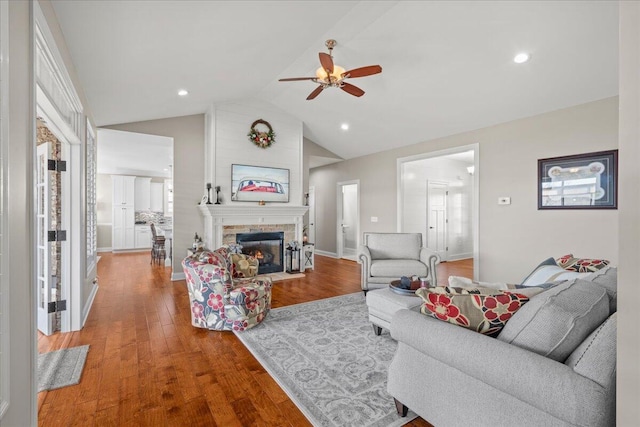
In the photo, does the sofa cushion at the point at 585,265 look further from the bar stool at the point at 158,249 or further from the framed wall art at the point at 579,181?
the bar stool at the point at 158,249

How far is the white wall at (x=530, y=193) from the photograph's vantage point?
3701 millimetres

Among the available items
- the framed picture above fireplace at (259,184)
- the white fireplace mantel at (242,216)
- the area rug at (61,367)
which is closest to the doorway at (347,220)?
the white fireplace mantel at (242,216)

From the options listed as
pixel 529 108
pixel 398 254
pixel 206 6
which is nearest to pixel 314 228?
pixel 398 254

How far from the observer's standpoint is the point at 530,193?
4312 mm

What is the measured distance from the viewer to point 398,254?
179 inches

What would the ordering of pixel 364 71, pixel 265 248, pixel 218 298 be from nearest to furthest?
pixel 218 298 < pixel 364 71 < pixel 265 248

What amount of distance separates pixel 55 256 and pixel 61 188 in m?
0.71

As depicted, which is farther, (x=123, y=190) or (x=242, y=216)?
(x=123, y=190)

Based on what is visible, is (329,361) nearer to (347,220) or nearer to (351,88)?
(351,88)

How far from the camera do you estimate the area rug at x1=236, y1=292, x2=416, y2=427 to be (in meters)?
1.83

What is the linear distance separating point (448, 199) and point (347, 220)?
2817 millimetres

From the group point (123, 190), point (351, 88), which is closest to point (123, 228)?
point (123, 190)

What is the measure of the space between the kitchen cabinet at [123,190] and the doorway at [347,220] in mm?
6331

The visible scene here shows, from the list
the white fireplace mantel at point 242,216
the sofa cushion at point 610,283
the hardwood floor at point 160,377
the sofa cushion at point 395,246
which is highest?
the white fireplace mantel at point 242,216
